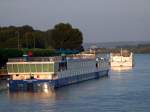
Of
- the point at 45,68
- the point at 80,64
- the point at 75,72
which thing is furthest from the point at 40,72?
the point at 80,64

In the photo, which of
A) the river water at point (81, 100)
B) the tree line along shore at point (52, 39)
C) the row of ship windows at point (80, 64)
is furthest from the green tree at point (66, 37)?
the river water at point (81, 100)

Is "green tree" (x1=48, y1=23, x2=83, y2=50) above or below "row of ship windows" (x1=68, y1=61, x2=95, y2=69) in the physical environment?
above

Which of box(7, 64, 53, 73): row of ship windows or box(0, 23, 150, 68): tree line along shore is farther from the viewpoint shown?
box(0, 23, 150, 68): tree line along shore

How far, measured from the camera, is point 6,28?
449 feet

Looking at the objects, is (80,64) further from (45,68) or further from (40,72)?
(40,72)

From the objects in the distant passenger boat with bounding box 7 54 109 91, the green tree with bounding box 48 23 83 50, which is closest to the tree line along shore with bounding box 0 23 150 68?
the green tree with bounding box 48 23 83 50

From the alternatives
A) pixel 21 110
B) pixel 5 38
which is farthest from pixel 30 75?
pixel 5 38

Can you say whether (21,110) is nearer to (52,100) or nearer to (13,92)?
(52,100)

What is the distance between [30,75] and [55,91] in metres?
3.47

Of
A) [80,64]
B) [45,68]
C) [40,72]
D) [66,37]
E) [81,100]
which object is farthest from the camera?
[66,37]

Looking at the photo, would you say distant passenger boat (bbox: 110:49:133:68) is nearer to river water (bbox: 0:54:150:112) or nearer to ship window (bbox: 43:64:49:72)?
river water (bbox: 0:54:150:112)

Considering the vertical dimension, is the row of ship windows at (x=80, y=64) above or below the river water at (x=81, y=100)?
above

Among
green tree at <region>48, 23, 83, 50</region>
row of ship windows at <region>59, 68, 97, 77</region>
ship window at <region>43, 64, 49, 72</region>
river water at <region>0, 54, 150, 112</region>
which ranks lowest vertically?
river water at <region>0, 54, 150, 112</region>

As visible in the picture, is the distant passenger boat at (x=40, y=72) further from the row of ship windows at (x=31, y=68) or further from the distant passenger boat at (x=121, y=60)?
the distant passenger boat at (x=121, y=60)
